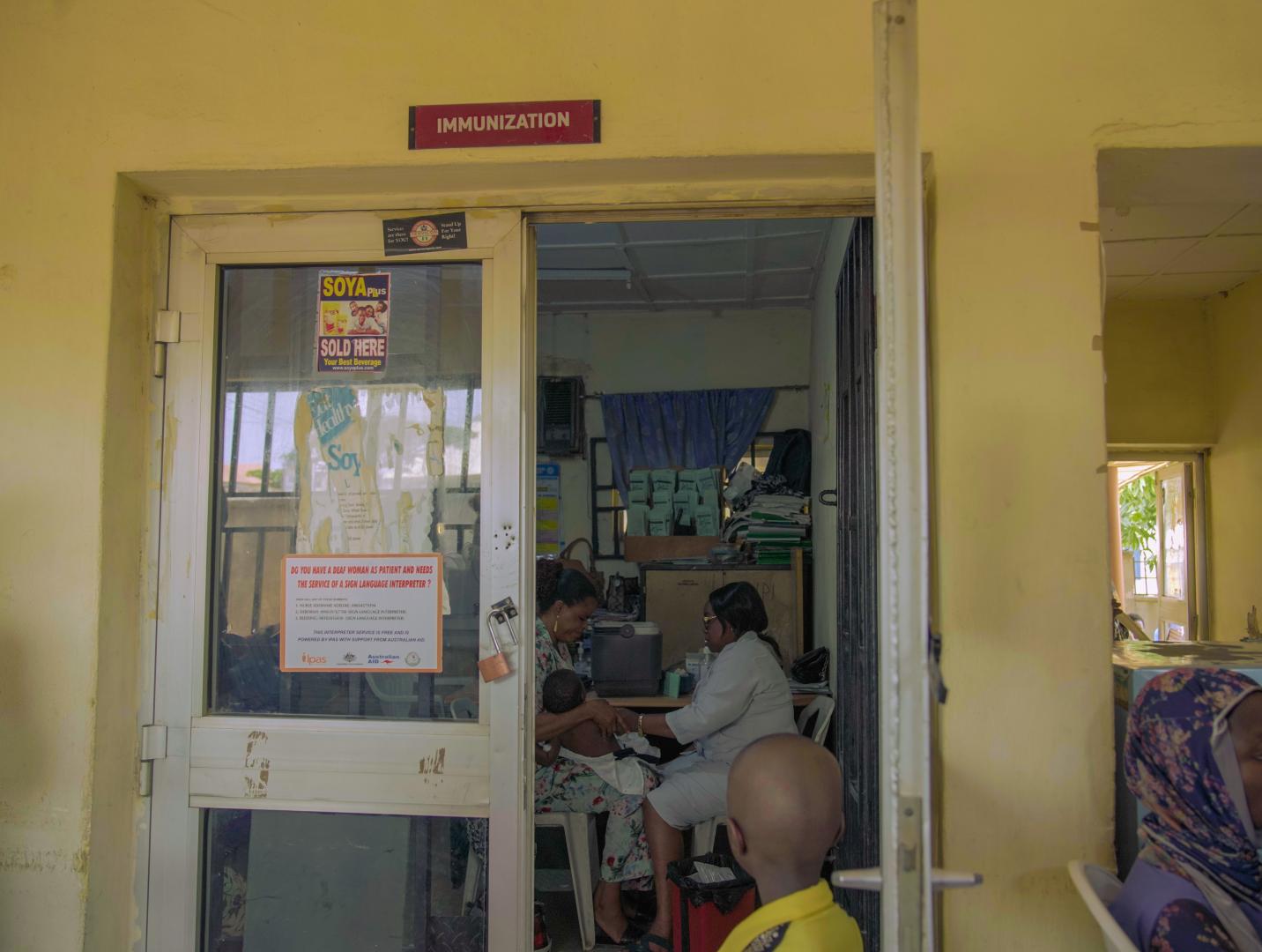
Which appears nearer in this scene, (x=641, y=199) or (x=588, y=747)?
(x=641, y=199)

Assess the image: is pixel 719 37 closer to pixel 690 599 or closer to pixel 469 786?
pixel 469 786

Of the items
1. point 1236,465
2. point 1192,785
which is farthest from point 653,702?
point 1236,465

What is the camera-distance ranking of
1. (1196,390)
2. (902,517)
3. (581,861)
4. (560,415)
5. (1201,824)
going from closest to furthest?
1. (902,517)
2. (1201,824)
3. (581,861)
4. (1196,390)
5. (560,415)

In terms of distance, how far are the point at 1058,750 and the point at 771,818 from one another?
74 centimetres

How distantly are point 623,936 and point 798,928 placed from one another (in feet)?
7.90

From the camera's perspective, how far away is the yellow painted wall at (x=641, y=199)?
1932 mm

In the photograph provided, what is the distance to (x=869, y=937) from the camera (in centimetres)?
279

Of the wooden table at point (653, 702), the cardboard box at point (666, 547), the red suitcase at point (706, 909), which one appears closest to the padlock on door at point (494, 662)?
the red suitcase at point (706, 909)

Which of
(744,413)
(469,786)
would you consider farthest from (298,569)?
(744,413)

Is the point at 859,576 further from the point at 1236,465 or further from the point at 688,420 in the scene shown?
the point at 688,420

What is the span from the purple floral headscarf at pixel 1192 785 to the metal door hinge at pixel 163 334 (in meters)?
2.37

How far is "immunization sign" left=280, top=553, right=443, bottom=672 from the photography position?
2.26 meters

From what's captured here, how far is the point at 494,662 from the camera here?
2.21m

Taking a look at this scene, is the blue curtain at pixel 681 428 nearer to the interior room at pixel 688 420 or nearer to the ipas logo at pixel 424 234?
the interior room at pixel 688 420
